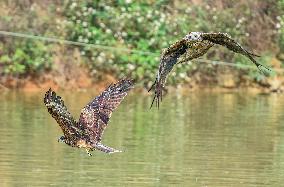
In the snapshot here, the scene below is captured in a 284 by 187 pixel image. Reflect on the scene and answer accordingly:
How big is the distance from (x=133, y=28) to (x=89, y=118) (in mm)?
14518

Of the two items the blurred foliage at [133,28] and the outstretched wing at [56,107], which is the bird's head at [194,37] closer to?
the outstretched wing at [56,107]

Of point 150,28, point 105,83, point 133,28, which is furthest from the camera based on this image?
point 133,28

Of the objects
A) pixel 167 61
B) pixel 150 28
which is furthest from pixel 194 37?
pixel 150 28

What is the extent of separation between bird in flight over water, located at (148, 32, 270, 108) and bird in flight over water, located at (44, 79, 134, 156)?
2.71 feet

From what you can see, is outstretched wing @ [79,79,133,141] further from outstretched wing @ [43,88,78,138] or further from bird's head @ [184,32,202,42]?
bird's head @ [184,32,202,42]

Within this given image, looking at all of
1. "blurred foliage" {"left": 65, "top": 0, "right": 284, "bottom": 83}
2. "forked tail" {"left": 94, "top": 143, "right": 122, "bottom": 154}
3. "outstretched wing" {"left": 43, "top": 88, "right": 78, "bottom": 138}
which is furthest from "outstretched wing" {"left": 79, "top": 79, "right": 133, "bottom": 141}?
"blurred foliage" {"left": 65, "top": 0, "right": 284, "bottom": 83}

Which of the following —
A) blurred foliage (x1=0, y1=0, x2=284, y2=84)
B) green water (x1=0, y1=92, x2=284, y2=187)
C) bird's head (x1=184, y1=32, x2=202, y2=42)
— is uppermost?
blurred foliage (x1=0, y1=0, x2=284, y2=84)

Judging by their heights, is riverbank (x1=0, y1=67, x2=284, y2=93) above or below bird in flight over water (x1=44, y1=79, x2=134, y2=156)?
above

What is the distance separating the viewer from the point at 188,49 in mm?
12617

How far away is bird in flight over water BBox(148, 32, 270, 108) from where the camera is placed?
12391 millimetres

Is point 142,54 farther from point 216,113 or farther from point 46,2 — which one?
point 216,113

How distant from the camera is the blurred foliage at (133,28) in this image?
2658 centimetres

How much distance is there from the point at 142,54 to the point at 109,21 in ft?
3.38

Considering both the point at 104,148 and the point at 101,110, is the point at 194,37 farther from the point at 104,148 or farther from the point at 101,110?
the point at 101,110
